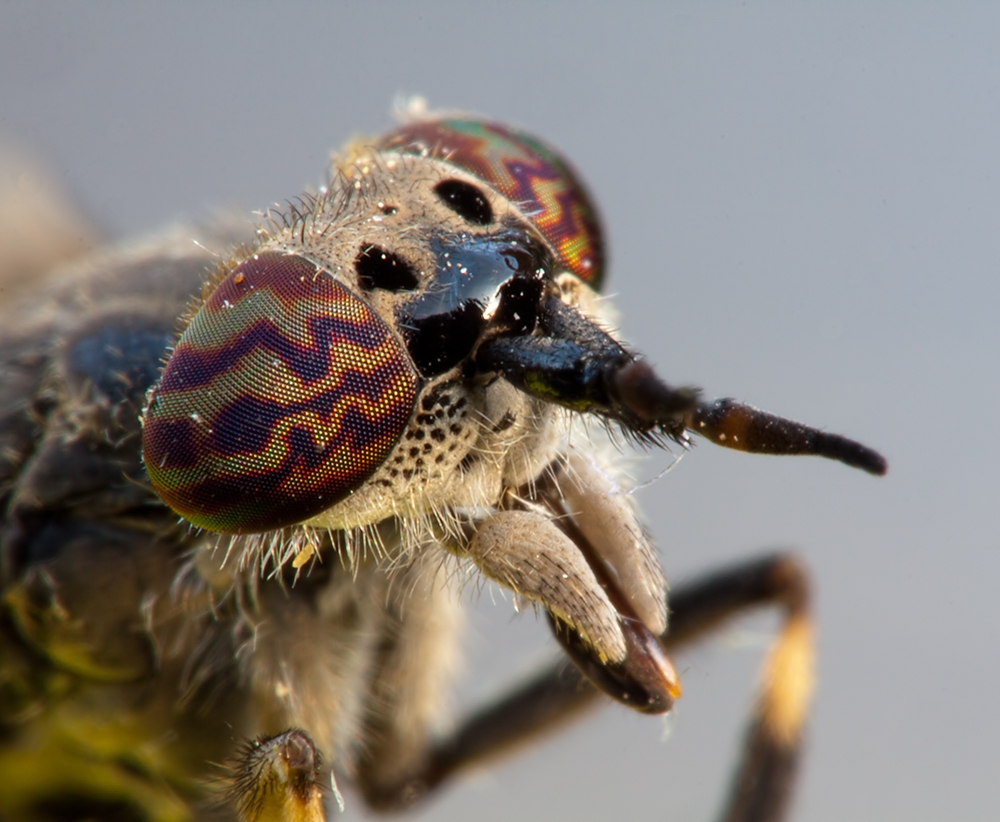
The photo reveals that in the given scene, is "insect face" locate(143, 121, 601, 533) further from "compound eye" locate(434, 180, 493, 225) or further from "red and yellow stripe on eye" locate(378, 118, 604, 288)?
"red and yellow stripe on eye" locate(378, 118, 604, 288)

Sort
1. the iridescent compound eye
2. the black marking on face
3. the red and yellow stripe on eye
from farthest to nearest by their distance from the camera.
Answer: the red and yellow stripe on eye, the black marking on face, the iridescent compound eye

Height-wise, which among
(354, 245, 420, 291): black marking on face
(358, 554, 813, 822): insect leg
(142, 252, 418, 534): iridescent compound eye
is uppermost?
(354, 245, 420, 291): black marking on face

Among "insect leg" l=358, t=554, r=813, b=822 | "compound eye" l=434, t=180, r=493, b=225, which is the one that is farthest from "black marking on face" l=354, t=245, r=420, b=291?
"insect leg" l=358, t=554, r=813, b=822

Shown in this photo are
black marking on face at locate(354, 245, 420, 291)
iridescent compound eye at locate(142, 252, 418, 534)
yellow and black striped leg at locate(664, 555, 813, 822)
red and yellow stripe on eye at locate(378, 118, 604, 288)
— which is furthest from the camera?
yellow and black striped leg at locate(664, 555, 813, 822)

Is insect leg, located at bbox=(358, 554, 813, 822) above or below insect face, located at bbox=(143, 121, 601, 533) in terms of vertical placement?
below

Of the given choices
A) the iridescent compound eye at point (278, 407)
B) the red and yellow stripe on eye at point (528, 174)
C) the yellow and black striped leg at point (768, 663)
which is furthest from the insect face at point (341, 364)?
the yellow and black striped leg at point (768, 663)

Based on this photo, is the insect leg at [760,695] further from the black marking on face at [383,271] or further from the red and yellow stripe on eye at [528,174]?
the black marking on face at [383,271]

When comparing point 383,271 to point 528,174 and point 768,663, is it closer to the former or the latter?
point 528,174
